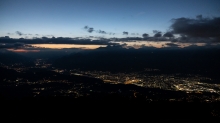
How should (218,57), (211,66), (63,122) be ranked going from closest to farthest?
1. (63,122)
2. (211,66)
3. (218,57)

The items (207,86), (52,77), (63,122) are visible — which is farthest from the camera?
(52,77)

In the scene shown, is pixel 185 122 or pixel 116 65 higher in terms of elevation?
pixel 185 122

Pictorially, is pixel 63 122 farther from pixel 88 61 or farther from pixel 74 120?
pixel 88 61

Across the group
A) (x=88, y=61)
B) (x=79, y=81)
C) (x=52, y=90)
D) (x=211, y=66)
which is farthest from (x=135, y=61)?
(x=52, y=90)

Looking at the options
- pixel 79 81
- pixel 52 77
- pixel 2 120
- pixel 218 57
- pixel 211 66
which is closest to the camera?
pixel 2 120

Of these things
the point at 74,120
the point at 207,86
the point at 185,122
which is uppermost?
the point at 185,122

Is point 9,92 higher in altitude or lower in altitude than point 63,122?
lower

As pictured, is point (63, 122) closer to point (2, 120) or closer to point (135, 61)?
point (2, 120)

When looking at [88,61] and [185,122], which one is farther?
[88,61]

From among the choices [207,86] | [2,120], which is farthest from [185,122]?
[207,86]
